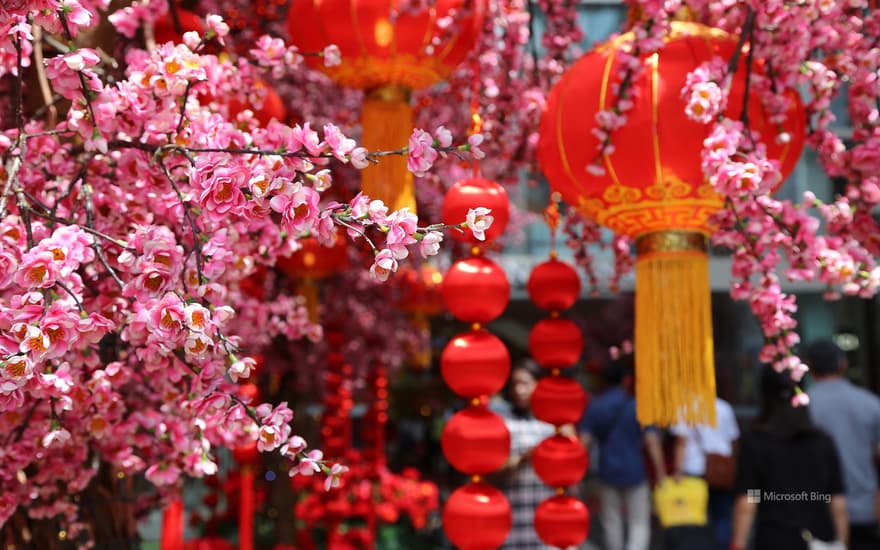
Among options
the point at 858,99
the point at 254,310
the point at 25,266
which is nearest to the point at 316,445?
the point at 254,310

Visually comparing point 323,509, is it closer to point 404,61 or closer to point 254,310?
point 254,310

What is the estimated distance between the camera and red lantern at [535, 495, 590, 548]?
7.00ft

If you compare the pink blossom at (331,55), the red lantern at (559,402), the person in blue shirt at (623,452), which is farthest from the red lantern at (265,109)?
the person in blue shirt at (623,452)

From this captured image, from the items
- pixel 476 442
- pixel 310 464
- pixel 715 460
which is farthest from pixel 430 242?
pixel 715 460

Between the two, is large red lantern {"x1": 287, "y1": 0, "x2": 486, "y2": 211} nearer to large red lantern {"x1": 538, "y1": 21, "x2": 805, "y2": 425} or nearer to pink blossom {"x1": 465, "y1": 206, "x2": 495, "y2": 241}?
large red lantern {"x1": 538, "y1": 21, "x2": 805, "y2": 425}

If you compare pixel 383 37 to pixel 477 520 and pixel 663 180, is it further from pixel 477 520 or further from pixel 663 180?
pixel 477 520

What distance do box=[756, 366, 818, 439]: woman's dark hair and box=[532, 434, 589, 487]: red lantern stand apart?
1.16 meters

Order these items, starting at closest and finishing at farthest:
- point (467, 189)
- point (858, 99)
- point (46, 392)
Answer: point (46, 392) → point (467, 189) → point (858, 99)

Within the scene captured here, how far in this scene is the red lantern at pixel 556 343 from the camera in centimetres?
218

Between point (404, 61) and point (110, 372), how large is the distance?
1065 millimetres

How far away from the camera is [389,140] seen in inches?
84.9

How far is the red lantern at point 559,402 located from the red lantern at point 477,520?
336 mm

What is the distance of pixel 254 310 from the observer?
2.30 metres

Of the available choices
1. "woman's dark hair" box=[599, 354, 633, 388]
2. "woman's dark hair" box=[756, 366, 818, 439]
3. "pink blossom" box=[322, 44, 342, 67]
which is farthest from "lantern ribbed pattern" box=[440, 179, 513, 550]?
"woman's dark hair" box=[599, 354, 633, 388]
